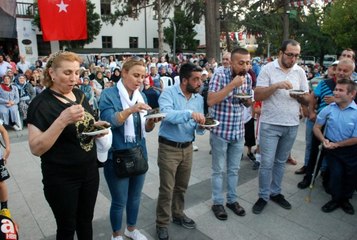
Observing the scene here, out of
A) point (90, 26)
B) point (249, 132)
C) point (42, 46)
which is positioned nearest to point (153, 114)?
point (249, 132)

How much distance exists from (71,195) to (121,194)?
0.59m

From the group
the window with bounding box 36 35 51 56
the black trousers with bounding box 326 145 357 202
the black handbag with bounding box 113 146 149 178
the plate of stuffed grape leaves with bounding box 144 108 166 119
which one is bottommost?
the black trousers with bounding box 326 145 357 202

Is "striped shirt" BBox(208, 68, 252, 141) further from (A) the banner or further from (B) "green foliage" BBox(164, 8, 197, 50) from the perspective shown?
(B) "green foliage" BBox(164, 8, 197, 50)

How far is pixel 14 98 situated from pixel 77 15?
135 inches

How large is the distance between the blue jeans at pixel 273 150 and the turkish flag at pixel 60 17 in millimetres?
4919

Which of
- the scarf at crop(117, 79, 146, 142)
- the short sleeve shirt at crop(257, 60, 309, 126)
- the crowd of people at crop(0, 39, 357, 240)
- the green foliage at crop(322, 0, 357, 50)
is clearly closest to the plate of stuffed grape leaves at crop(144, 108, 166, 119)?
the crowd of people at crop(0, 39, 357, 240)

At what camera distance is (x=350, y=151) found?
356 centimetres

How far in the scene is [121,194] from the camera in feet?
8.74

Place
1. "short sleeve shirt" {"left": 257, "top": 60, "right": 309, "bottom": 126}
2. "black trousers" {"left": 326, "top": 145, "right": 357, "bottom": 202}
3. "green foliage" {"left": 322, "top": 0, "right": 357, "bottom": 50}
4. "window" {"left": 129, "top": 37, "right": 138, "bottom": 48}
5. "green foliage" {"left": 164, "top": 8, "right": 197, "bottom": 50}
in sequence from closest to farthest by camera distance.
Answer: "short sleeve shirt" {"left": 257, "top": 60, "right": 309, "bottom": 126}, "black trousers" {"left": 326, "top": 145, "right": 357, "bottom": 202}, "green foliage" {"left": 322, "top": 0, "right": 357, "bottom": 50}, "green foliage" {"left": 164, "top": 8, "right": 197, "bottom": 50}, "window" {"left": 129, "top": 37, "right": 138, "bottom": 48}

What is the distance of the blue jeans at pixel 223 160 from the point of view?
3.37m

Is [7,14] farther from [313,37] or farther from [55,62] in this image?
[313,37]

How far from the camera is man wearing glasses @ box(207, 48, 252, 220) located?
125 inches

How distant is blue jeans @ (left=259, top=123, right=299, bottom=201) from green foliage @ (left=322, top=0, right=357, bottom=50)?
23.0m

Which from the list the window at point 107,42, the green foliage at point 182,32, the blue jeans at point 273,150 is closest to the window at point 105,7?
the window at point 107,42
